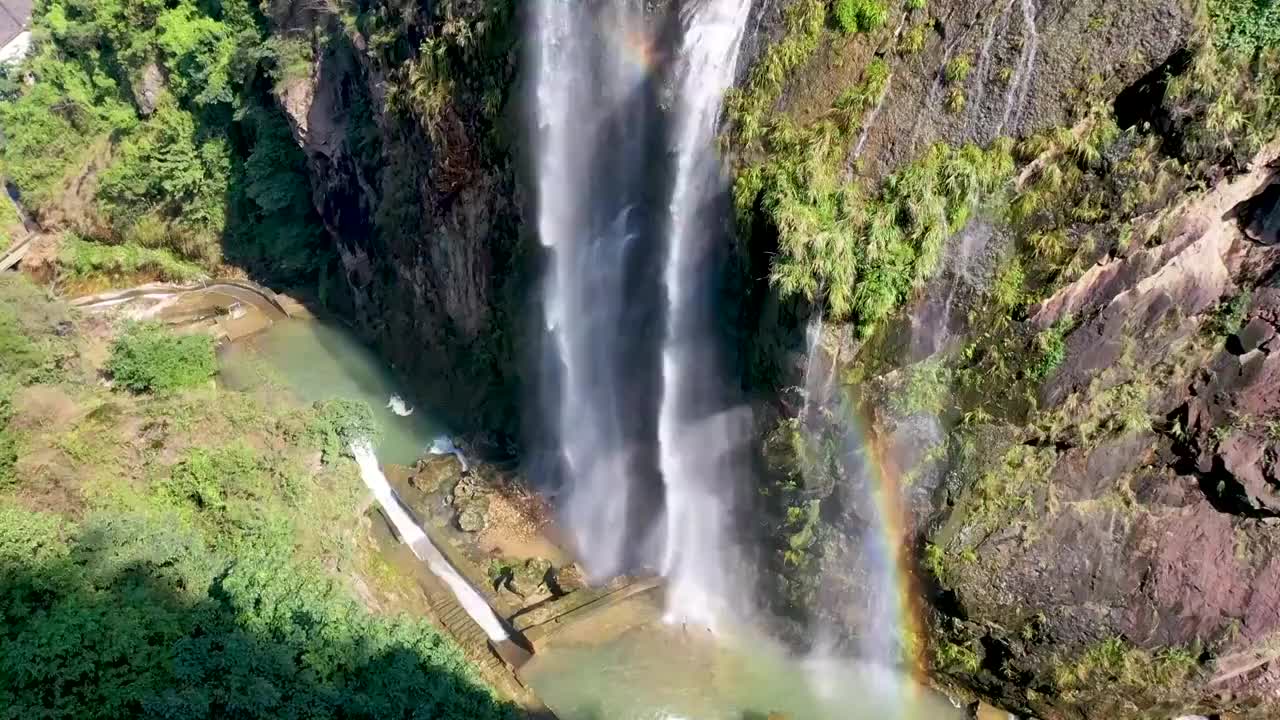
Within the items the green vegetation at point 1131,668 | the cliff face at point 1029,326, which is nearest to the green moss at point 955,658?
the cliff face at point 1029,326

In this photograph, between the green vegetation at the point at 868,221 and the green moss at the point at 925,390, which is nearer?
Answer: the green vegetation at the point at 868,221

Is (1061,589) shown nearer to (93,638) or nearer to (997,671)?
(997,671)

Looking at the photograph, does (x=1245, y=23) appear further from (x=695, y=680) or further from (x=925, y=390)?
(x=695, y=680)

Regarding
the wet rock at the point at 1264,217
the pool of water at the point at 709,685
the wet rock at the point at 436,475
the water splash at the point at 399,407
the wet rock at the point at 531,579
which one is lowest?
the pool of water at the point at 709,685

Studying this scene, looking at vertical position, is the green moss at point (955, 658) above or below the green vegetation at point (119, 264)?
below

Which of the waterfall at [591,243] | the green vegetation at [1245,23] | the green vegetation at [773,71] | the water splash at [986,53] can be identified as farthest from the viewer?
the waterfall at [591,243]

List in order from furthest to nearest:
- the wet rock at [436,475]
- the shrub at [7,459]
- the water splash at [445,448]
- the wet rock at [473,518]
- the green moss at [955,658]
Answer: the water splash at [445,448] < the wet rock at [436,475] < the wet rock at [473,518] < the green moss at [955,658] < the shrub at [7,459]

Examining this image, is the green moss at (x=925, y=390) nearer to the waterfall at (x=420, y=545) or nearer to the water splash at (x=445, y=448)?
the waterfall at (x=420, y=545)

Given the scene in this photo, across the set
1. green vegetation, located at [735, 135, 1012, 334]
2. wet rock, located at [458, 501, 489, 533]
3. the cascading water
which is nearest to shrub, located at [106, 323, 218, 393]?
wet rock, located at [458, 501, 489, 533]
